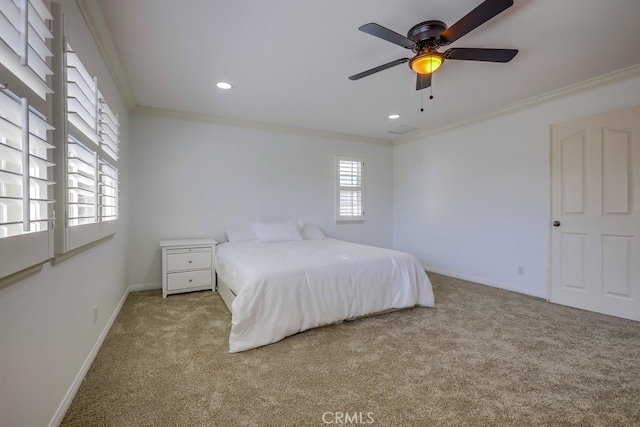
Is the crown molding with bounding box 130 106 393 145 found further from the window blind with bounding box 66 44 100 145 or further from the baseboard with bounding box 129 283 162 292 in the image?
the baseboard with bounding box 129 283 162 292

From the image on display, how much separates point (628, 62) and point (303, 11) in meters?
3.05

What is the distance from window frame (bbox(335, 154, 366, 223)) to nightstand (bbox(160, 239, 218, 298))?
2.33 metres

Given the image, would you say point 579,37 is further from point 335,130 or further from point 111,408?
point 111,408

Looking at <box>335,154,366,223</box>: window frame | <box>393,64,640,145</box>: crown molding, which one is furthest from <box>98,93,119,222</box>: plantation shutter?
<box>393,64,640,145</box>: crown molding

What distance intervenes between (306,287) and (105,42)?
98.8 inches

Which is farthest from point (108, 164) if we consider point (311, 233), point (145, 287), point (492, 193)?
point (492, 193)

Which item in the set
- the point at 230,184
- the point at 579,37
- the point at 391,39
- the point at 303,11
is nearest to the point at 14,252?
the point at 303,11

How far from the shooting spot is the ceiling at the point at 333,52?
191 centimetres

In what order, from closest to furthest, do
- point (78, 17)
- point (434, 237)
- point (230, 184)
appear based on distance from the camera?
point (78, 17) < point (230, 184) < point (434, 237)

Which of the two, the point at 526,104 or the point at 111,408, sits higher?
the point at 526,104

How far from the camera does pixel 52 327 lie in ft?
4.43

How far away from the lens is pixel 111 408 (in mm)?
1526

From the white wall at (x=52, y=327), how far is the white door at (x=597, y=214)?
14.5ft

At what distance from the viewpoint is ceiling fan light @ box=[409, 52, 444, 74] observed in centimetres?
210
